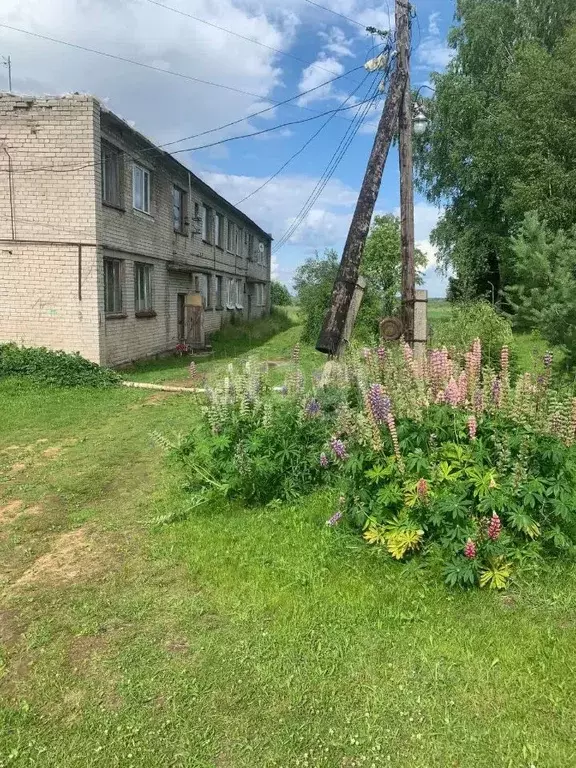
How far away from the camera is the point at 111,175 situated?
43.8 feet

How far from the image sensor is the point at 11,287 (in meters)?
12.1

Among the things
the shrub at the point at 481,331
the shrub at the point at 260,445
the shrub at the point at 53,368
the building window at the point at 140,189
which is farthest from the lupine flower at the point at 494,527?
the building window at the point at 140,189

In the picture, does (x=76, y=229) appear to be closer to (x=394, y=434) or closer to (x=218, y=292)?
(x=394, y=434)

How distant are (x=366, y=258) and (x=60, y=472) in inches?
926

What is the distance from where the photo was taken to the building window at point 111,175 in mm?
12882

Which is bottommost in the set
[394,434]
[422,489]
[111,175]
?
[422,489]

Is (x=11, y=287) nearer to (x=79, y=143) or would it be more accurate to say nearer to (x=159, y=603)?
(x=79, y=143)

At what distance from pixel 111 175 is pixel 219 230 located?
11.8m

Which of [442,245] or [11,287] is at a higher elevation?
[442,245]

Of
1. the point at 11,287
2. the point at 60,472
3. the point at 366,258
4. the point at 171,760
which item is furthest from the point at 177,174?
the point at 171,760

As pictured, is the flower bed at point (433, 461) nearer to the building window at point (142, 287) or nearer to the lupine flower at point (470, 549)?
the lupine flower at point (470, 549)

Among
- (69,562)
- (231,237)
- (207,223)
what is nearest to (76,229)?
(69,562)

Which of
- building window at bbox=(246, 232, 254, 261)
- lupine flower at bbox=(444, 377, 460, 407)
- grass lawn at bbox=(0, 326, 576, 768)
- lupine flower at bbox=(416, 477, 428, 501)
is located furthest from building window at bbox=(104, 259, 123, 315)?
building window at bbox=(246, 232, 254, 261)

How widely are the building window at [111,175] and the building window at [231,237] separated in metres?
13.1
